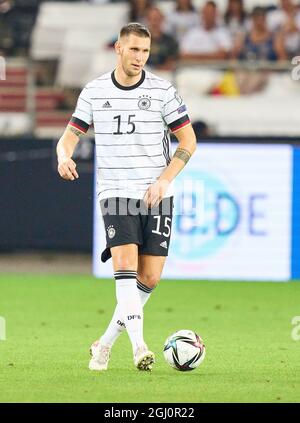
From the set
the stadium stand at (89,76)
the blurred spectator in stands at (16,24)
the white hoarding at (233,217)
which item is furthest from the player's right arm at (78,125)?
the blurred spectator in stands at (16,24)

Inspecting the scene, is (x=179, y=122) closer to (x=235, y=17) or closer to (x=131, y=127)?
(x=131, y=127)

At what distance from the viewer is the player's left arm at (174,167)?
8.57 m

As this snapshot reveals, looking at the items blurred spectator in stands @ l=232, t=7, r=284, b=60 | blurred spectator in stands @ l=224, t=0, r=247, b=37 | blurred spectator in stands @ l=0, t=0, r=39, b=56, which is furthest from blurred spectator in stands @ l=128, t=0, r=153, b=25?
blurred spectator in stands @ l=0, t=0, r=39, b=56

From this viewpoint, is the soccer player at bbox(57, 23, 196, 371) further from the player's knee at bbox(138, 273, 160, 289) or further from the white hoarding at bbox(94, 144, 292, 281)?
the white hoarding at bbox(94, 144, 292, 281)

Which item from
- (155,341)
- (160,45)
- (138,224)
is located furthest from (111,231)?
(160,45)

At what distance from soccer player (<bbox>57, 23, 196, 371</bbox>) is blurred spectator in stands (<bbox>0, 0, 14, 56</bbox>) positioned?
1093cm

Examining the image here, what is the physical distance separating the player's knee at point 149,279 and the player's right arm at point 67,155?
2.73 feet

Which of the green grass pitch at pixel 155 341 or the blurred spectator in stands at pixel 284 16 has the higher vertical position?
the blurred spectator in stands at pixel 284 16

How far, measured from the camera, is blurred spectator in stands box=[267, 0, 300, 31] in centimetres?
1905

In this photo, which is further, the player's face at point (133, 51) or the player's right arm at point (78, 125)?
the player's right arm at point (78, 125)

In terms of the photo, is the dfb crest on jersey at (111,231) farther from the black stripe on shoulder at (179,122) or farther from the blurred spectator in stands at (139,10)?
the blurred spectator in stands at (139,10)

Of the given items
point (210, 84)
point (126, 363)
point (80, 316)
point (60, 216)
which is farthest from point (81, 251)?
point (126, 363)

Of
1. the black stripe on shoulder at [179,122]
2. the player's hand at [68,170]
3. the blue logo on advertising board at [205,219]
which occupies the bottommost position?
the player's hand at [68,170]
